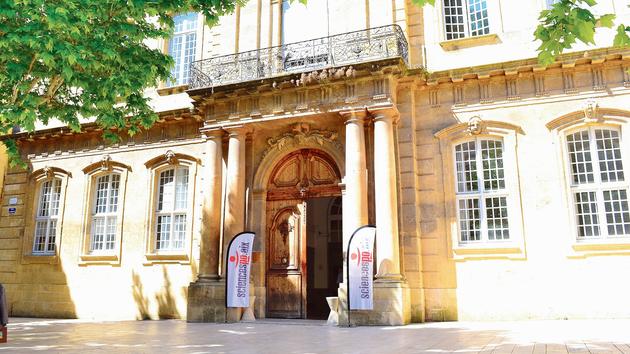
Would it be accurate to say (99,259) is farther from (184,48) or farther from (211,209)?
(184,48)

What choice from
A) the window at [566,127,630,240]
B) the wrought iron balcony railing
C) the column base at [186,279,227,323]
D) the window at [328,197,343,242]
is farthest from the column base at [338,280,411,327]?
the window at [328,197,343,242]

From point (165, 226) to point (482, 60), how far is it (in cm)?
1057

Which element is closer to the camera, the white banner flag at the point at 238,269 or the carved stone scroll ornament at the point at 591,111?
the carved stone scroll ornament at the point at 591,111

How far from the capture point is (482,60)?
13016mm

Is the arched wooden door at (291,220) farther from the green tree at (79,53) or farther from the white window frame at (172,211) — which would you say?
the green tree at (79,53)

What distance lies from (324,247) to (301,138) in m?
6.33

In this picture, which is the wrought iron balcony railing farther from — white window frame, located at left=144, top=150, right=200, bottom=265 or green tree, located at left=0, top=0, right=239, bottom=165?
green tree, located at left=0, top=0, right=239, bottom=165

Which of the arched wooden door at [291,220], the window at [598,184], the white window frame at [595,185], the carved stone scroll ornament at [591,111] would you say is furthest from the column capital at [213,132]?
the carved stone scroll ornament at [591,111]

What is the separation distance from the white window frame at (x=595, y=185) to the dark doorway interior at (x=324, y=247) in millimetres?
8303

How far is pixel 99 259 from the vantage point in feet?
52.0

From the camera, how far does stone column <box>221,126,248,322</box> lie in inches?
518

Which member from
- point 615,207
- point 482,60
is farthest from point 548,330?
point 482,60

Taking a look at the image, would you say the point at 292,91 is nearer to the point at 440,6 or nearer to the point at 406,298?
the point at 440,6

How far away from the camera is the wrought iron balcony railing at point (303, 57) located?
12.6 metres
